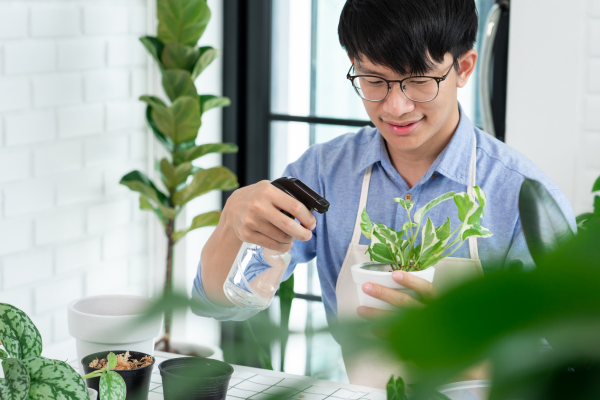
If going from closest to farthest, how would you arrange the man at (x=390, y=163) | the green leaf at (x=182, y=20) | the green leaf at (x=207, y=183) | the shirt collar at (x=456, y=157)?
the man at (x=390, y=163), the shirt collar at (x=456, y=157), the green leaf at (x=182, y=20), the green leaf at (x=207, y=183)

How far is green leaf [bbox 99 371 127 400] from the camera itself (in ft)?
2.64

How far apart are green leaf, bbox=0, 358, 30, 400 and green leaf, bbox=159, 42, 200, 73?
5.62 feet

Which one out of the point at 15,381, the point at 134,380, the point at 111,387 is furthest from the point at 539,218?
the point at 134,380

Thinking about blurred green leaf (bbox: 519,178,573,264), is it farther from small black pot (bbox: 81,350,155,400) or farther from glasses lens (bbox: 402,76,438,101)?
glasses lens (bbox: 402,76,438,101)

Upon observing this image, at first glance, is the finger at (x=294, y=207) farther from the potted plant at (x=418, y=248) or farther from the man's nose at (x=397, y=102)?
the man's nose at (x=397, y=102)

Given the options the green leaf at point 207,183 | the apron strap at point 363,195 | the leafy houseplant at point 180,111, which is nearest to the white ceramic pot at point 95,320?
the apron strap at point 363,195

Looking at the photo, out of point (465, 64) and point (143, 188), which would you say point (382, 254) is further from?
point (143, 188)

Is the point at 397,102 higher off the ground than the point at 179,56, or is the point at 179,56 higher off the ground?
the point at 179,56

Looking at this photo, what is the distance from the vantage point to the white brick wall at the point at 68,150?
6.93 feet

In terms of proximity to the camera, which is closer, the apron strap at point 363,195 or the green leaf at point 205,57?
the apron strap at point 363,195

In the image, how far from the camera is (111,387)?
2.67 ft

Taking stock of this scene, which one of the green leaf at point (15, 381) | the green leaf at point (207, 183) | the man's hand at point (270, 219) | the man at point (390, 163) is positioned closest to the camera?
the green leaf at point (15, 381)

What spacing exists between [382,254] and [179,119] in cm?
148

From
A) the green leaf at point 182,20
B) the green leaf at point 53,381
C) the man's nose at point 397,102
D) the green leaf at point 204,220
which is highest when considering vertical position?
the green leaf at point 182,20
